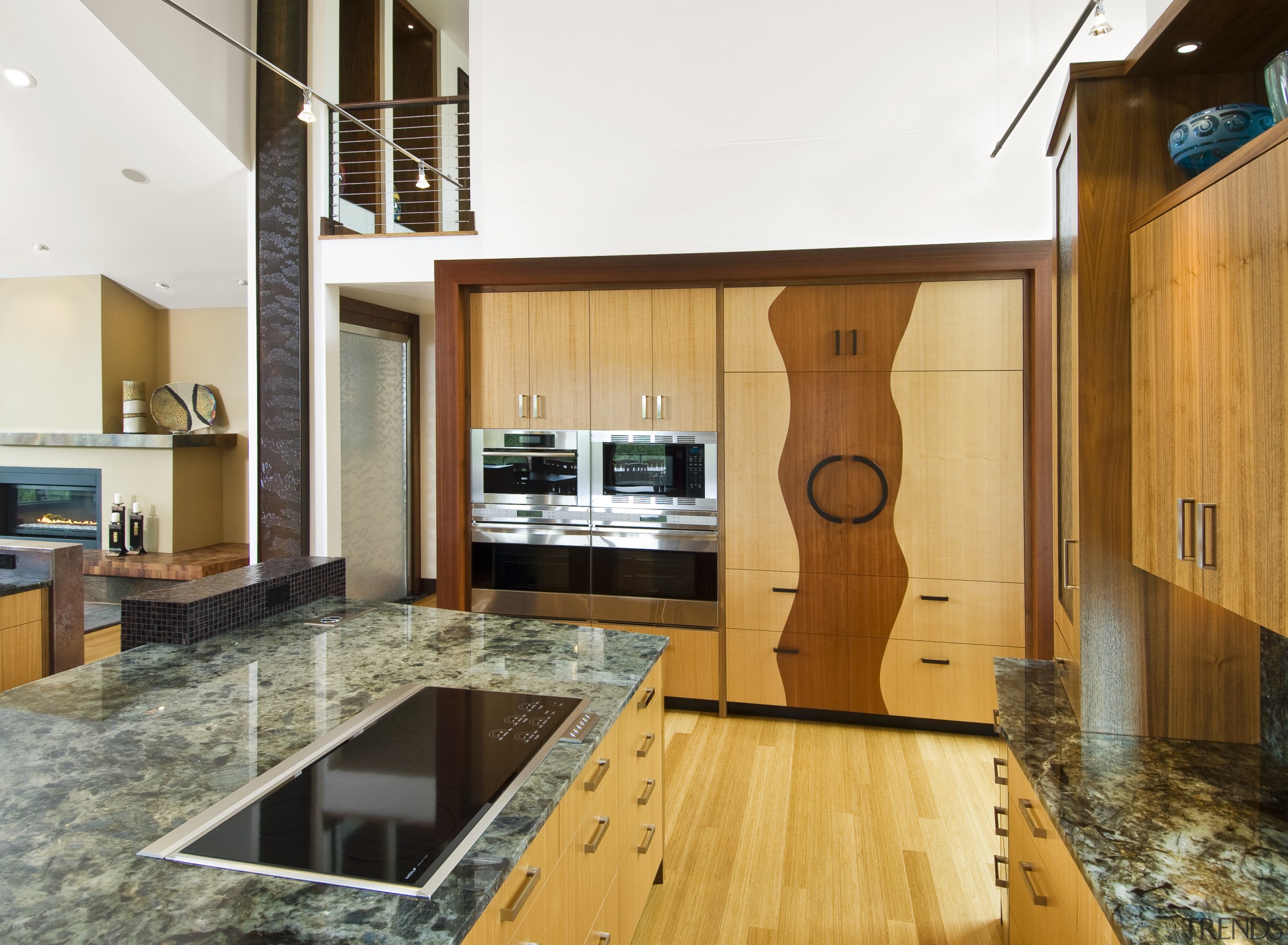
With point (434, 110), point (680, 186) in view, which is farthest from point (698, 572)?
point (434, 110)

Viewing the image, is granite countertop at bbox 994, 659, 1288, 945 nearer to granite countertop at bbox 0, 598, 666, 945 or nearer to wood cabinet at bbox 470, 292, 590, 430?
granite countertop at bbox 0, 598, 666, 945

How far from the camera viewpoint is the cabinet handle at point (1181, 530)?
1266 millimetres

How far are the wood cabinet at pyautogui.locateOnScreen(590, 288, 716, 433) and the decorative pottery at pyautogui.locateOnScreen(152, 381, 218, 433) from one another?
156 inches

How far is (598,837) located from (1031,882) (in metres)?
0.92

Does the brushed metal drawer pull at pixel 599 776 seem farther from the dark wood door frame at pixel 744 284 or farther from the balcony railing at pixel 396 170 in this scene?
the balcony railing at pixel 396 170

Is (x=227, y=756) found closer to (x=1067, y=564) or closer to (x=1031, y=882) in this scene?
(x=1031, y=882)

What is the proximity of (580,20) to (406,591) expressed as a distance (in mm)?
4104

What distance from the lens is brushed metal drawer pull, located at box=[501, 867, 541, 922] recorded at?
1132 millimetres

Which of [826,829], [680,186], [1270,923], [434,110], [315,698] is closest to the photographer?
[1270,923]

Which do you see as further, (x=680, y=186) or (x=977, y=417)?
(x=680, y=186)

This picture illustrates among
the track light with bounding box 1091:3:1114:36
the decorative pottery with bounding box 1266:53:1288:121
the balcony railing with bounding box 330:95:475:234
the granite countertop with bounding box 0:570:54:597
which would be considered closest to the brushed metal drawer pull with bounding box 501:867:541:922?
the decorative pottery with bounding box 1266:53:1288:121

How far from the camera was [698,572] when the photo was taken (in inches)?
149

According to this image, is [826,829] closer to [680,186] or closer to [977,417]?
[977,417]

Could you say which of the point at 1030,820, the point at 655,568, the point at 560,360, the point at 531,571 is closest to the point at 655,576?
the point at 655,568
